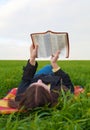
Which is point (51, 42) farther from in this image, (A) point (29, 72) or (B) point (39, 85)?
(B) point (39, 85)

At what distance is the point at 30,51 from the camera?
307 inches

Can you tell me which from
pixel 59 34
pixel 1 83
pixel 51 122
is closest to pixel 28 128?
pixel 51 122

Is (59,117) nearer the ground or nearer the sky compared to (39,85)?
nearer the ground

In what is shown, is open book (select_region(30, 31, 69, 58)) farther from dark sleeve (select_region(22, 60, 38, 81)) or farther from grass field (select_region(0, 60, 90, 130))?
grass field (select_region(0, 60, 90, 130))

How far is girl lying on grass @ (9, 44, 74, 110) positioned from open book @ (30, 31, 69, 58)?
75mm

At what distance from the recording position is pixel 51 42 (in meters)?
7.44

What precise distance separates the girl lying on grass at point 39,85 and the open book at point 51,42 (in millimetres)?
75

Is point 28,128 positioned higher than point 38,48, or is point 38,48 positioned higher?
point 38,48

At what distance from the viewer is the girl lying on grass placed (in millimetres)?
6410

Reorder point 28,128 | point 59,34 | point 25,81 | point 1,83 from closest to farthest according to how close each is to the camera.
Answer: point 28,128, point 59,34, point 25,81, point 1,83

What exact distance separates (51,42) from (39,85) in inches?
45.6

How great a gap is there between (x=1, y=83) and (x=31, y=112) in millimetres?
3328

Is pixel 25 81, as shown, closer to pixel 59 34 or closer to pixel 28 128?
pixel 59 34

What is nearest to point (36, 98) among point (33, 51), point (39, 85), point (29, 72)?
point (39, 85)
